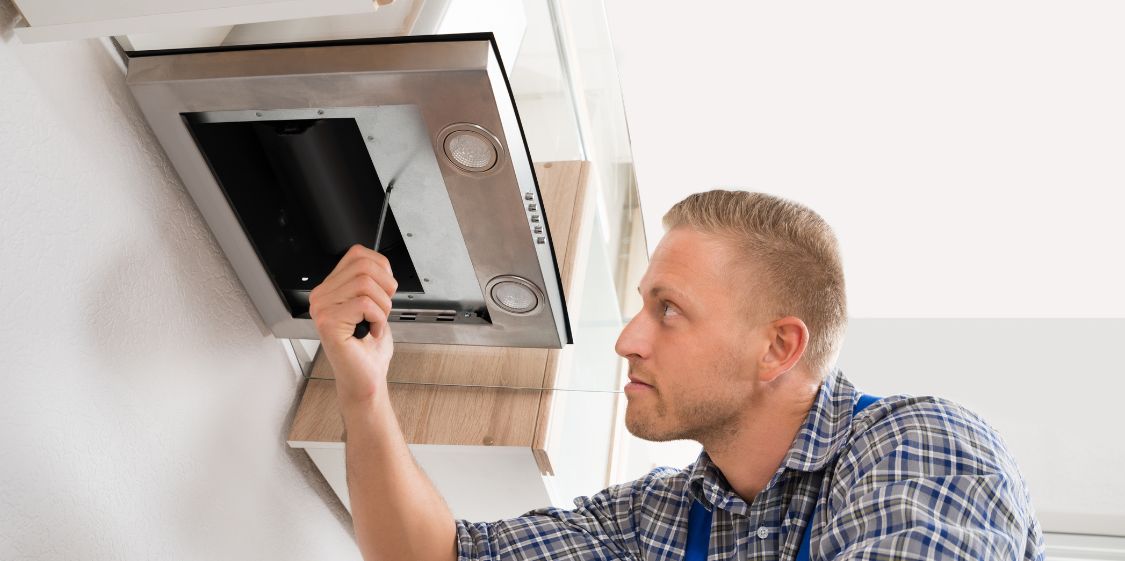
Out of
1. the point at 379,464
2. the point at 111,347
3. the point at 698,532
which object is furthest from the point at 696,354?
the point at 111,347

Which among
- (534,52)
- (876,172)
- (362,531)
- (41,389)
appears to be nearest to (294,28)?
(534,52)

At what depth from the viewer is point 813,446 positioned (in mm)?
1001

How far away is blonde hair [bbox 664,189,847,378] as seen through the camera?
3.45 ft

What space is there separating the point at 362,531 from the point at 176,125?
465mm

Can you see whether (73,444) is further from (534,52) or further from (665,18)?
(665,18)

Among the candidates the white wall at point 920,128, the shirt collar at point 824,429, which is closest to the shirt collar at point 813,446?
the shirt collar at point 824,429

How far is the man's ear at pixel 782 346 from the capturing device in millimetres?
1035

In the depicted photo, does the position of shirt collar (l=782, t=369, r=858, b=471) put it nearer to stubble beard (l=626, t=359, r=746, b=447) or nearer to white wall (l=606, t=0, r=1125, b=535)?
stubble beard (l=626, t=359, r=746, b=447)

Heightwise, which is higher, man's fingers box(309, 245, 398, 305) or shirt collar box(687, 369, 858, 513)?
man's fingers box(309, 245, 398, 305)

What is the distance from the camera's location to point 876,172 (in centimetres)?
258

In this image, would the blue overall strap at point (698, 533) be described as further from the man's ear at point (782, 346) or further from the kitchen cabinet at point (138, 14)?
the kitchen cabinet at point (138, 14)

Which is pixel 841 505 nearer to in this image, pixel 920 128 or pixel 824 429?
pixel 824 429

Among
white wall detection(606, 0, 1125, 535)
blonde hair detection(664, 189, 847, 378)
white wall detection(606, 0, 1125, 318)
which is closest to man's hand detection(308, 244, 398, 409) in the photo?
blonde hair detection(664, 189, 847, 378)

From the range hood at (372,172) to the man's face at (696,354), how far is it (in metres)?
0.11
